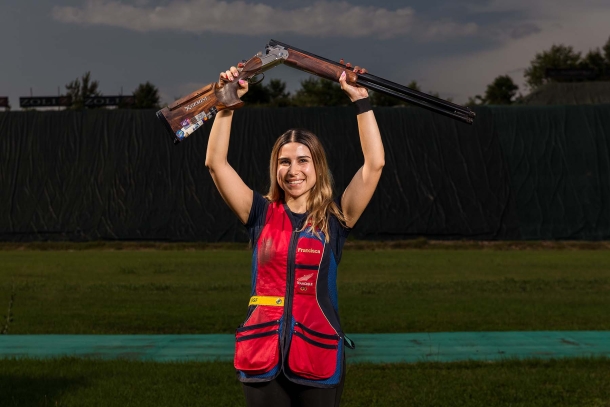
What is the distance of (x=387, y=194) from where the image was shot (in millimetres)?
28688

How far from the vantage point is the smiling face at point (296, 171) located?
3.42 metres

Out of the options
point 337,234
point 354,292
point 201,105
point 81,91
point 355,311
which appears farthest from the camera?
point 81,91

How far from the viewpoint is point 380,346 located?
29.6 feet

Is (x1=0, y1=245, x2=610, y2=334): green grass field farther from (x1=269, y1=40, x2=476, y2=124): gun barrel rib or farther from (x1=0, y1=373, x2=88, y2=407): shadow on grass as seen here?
(x1=269, y1=40, x2=476, y2=124): gun barrel rib

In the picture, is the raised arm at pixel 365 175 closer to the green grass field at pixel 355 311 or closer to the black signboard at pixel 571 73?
the green grass field at pixel 355 311

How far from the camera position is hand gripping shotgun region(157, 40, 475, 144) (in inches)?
144

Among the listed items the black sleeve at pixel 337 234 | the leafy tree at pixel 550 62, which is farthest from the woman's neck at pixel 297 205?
the leafy tree at pixel 550 62

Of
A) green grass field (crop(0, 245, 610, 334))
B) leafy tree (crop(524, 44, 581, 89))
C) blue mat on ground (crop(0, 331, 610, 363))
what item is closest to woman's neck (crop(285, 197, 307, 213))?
blue mat on ground (crop(0, 331, 610, 363))

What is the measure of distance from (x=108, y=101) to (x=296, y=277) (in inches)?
1831

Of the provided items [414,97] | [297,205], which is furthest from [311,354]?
[414,97]

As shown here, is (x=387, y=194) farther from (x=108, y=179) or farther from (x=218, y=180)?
(x=218, y=180)

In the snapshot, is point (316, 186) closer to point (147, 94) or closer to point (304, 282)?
point (304, 282)

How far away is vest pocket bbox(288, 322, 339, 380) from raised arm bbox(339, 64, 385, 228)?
466mm

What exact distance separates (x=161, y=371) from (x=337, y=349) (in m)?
4.55
